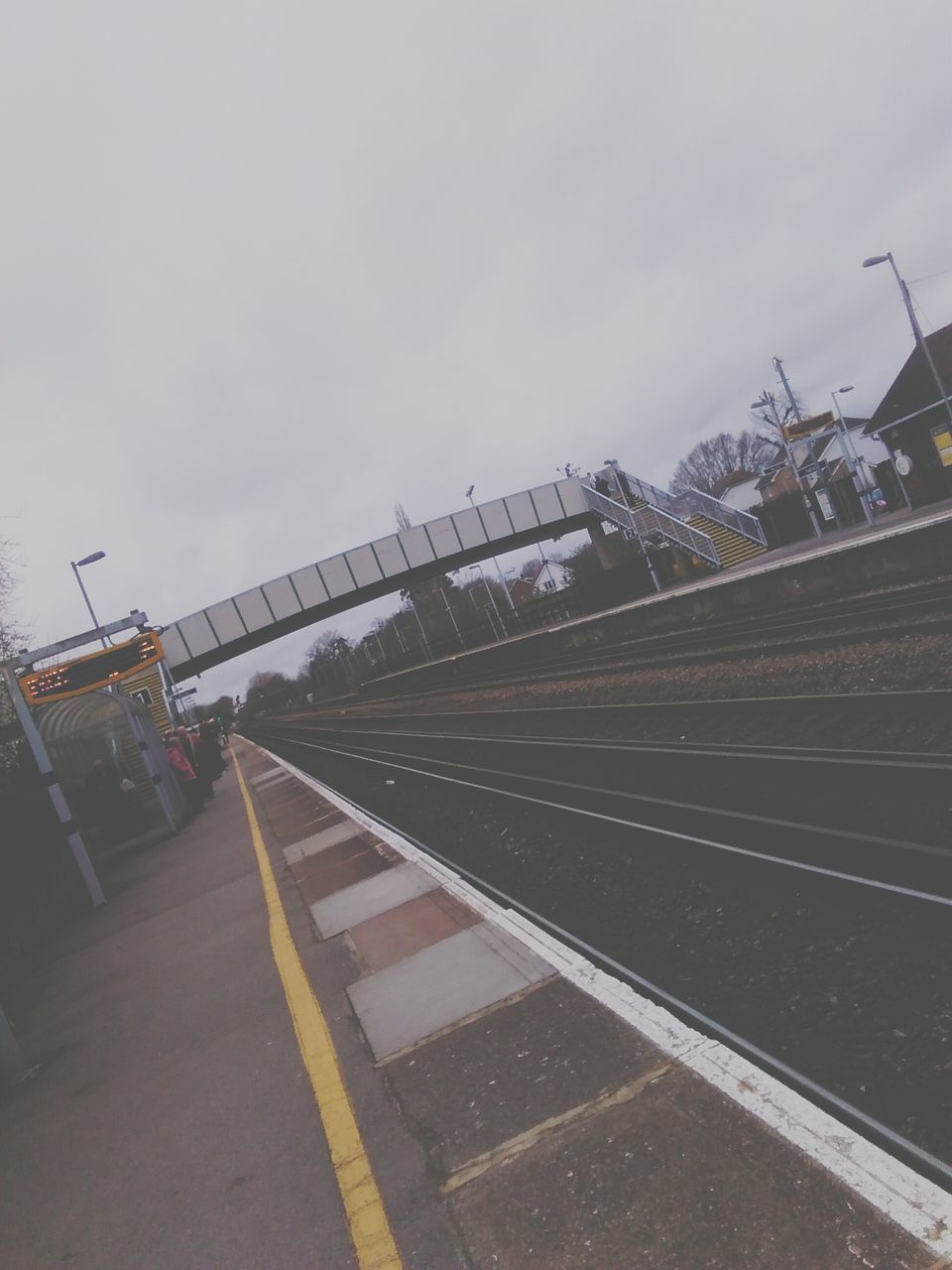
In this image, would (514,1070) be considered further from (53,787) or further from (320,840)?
(53,787)

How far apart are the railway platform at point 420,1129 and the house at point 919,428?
105 feet

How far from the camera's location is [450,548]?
43938mm

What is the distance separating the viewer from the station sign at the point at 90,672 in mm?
11336

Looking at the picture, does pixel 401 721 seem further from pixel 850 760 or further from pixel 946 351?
pixel 946 351

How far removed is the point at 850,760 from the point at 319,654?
132m

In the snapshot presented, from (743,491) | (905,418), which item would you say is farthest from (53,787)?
(743,491)

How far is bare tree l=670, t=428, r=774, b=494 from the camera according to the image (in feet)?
365

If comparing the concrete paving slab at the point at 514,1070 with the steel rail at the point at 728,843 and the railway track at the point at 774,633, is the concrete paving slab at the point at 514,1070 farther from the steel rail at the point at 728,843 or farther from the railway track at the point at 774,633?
the railway track at the point at 774,633

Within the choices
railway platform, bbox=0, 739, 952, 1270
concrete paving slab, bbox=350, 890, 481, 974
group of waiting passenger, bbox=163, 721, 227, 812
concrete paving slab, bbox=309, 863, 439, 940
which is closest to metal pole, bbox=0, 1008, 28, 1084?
railway platform, bbox=0, 739, 952, 1270

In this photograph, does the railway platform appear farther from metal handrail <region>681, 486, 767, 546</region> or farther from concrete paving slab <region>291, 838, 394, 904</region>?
metal handrail <region>681, 486, 767, 546</region>

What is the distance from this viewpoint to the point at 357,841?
9180 mm

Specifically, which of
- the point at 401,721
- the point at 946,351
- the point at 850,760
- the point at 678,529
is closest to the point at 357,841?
the point at 850,760

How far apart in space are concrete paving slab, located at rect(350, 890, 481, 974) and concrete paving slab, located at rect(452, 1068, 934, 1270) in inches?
93.4

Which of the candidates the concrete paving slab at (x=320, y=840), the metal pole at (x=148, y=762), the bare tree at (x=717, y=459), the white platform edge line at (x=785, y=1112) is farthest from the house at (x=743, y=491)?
the white platform edge line at (x=785, y=1112)
